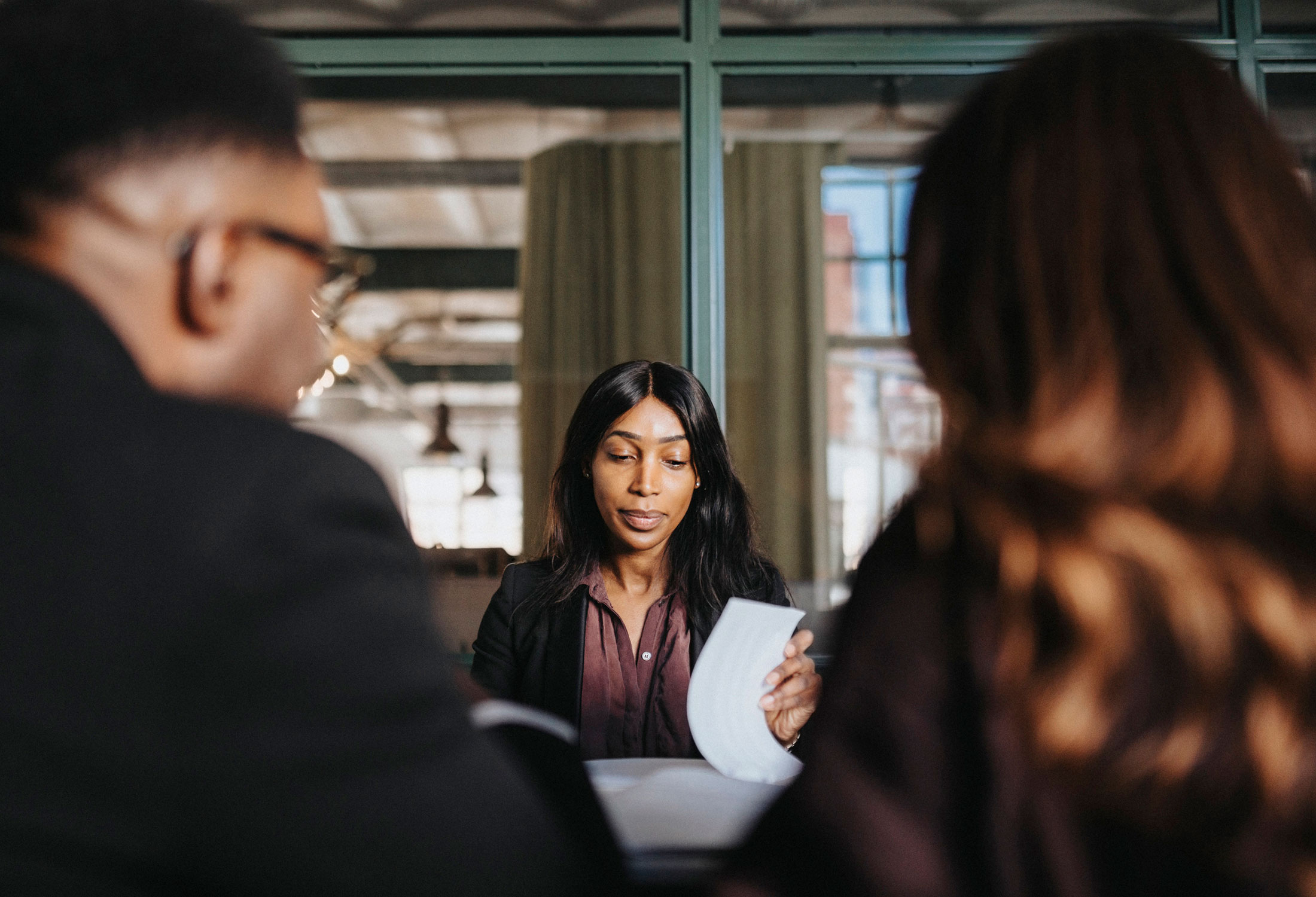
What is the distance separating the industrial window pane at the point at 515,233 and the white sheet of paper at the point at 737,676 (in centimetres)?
70

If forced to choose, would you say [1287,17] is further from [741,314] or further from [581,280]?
[581,280]

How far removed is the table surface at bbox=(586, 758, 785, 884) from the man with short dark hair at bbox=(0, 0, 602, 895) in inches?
9.9

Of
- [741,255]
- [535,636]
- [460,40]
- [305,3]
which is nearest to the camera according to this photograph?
[535,636]

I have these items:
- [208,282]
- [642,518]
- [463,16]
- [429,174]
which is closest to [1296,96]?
[642,518]

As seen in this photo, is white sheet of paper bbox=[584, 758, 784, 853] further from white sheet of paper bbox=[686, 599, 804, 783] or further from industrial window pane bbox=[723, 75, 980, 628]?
industrial window pane bbox=[723, 75, 980, 628]

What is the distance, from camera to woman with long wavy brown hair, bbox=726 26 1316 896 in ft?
1.82

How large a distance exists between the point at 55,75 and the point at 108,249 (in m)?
0.13

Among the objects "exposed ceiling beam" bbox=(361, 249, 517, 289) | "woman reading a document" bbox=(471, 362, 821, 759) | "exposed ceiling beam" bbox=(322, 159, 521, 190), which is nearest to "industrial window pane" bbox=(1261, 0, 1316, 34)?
"woman reading a document" bbox=(471, 362, 821, 759)

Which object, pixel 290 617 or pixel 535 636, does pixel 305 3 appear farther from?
pixel 290 617

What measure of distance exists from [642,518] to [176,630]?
6.34ft

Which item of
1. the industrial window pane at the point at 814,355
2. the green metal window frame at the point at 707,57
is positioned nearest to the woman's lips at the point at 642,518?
the green metal window frame at the point at 707,57

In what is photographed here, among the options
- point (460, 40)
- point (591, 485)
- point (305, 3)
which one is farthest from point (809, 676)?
point (305, 3)

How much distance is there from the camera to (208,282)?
68 centimetres

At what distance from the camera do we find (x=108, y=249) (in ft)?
2.14
